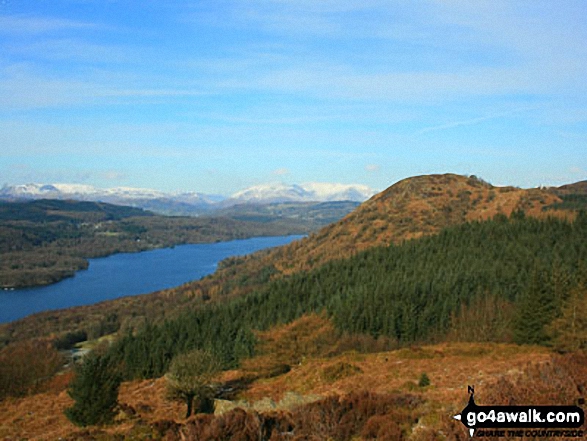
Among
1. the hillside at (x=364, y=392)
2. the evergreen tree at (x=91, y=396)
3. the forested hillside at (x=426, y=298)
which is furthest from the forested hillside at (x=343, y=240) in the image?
the evergreen tree at (x=91, y=396)

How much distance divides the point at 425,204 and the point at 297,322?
394 ft

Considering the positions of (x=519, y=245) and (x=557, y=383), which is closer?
(x=557, y=383)

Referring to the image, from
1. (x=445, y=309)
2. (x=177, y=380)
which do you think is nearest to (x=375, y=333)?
(x=445, y=309)

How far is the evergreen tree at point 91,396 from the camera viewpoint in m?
25.8

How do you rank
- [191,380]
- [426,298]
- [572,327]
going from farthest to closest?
1. [426,298]
2. [572,327]
3. [191,380]

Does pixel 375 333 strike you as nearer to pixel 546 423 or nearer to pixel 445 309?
pixel 445 309

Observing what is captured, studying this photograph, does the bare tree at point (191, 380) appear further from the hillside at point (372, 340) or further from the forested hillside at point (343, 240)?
the forested hillside at point (343, 240)

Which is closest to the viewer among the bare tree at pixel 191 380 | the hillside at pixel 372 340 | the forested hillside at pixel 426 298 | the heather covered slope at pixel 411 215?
the hillside at pixel 372 340

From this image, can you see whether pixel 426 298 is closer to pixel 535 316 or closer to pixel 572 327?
pixel 535 316

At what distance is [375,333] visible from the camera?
6588cm

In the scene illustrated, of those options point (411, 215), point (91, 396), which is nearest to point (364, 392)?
point (91, 396)

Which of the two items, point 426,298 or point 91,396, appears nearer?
point 91,396

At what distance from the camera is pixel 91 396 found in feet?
85.0

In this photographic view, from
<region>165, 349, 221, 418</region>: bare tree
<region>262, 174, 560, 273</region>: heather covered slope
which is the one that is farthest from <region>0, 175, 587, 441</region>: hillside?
<region>262, 174, 560, 273</region>: heather covered slope
